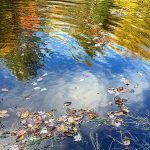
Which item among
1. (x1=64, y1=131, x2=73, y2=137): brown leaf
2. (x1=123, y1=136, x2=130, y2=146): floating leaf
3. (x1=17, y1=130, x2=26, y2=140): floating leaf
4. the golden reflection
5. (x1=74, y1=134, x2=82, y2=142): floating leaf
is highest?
the golden reflection

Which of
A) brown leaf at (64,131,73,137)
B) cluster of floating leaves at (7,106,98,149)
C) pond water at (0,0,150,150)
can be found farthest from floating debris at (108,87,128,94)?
brown leaf at (64,131,73,137)

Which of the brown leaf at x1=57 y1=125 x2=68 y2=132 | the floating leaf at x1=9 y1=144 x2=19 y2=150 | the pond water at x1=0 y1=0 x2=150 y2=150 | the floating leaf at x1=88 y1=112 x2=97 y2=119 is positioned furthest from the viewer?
the floating leaf at x1=88 y1=112 x2=97 y2=119

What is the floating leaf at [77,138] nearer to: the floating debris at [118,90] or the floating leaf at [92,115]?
the floating leaf at [92,115]

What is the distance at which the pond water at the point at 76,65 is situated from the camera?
7.51m

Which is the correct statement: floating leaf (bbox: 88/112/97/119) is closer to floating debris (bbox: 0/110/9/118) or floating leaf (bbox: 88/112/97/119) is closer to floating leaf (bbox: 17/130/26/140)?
floating leaf (bbox: 17/130/26/140)

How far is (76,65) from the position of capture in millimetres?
11203

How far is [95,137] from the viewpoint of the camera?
718 cm

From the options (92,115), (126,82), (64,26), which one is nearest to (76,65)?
(126,82)

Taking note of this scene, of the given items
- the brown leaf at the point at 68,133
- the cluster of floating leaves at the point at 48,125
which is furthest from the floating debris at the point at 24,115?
the brown leaf at the point at 68,133

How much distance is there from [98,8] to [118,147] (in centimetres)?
1671

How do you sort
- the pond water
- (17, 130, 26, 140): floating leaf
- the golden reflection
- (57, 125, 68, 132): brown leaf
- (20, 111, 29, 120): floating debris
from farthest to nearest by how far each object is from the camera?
the golden reflection → (20, 111, 29, 120): floating debris → the pond water → (57, 125, 68, 132): brown leaf → (17, 130, 26, 140): floating leaf

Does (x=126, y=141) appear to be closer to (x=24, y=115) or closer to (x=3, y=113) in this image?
(x=24, y=115)

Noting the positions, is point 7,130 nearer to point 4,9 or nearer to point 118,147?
point 118,147

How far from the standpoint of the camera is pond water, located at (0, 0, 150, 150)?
24.6 feet
